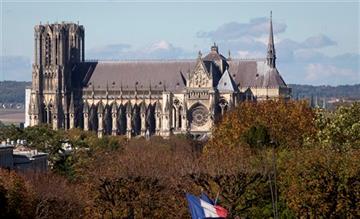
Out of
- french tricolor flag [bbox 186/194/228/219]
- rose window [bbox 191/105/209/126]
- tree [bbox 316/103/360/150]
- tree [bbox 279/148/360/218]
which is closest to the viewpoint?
french tricolor flag [bbox 186/194/228/219]

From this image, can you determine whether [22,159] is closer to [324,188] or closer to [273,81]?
[324,188]

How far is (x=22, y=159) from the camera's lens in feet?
418

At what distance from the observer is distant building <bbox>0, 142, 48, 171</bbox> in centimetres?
12050

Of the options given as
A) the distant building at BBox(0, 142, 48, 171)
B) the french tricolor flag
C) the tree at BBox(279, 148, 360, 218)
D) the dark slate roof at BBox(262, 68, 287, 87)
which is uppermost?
the dark slate roof at BBox(262, 68, 287, 87)

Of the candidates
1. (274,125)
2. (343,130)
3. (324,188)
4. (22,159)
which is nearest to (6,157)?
(22,159)

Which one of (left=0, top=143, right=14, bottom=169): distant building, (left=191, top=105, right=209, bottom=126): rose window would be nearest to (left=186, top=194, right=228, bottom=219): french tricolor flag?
(left=0, top=143, right=14, bottom=169): distant building

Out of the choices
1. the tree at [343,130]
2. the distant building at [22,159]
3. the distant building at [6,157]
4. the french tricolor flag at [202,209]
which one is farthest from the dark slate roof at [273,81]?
the french tricolor flag at [202,209]

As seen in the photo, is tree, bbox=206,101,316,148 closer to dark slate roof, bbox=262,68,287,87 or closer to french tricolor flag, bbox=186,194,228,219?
french tricolor flag, bbox=186,194,228,219

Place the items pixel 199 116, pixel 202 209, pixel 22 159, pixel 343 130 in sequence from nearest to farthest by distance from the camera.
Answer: pixel 202 209, pixel 343 130, pixel 22 159, pixel 199 116

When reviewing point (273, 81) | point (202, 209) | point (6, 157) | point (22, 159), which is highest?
point (273, 81)

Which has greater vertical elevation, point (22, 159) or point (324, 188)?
point (324, 188)

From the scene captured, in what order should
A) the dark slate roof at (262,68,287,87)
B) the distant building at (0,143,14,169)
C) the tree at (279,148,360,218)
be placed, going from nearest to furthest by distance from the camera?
the tree at (279,148,360,218), the distant building at (0,143,14,169), the dark slate roof at (262,68,287,87)

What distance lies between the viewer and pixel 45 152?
5438 inches

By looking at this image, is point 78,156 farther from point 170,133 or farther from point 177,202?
point 170,133
